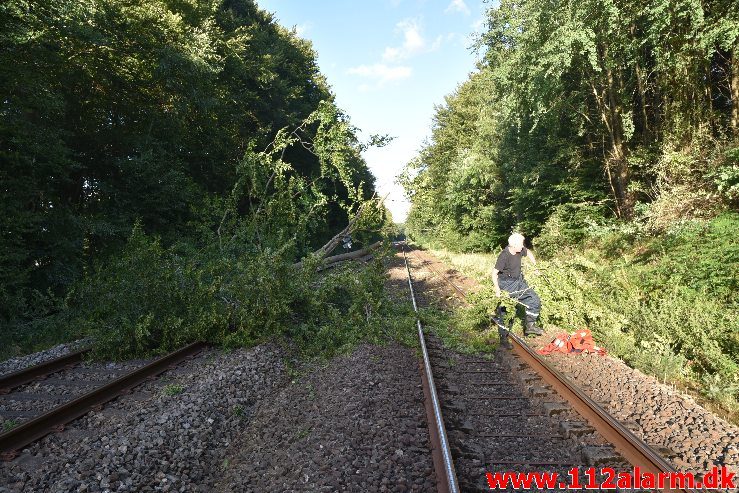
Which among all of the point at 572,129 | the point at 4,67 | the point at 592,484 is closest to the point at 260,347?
the point at 592,484

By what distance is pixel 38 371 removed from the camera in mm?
7012

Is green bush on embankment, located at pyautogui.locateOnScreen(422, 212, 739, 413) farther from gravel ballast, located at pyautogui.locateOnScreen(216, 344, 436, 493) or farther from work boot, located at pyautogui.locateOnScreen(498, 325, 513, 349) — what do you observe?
gravel ballast, located at pyautogui.locateOnScreen(216, 344, 436, 493)

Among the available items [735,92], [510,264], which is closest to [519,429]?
[510,264]

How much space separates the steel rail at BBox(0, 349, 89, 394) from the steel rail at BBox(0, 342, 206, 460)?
180 centimetres

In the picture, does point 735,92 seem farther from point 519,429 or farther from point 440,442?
point 440,442

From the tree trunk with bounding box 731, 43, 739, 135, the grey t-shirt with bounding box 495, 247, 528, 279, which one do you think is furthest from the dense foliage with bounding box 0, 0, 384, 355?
the tree trunk with bounding box 731, 43, 739, 135

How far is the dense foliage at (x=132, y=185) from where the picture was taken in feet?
28.8

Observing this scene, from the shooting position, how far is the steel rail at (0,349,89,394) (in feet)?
21.2

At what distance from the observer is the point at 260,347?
7.69 m

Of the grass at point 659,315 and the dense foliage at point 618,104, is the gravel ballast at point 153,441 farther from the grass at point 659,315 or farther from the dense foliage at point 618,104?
the dense foliage at point 618,104

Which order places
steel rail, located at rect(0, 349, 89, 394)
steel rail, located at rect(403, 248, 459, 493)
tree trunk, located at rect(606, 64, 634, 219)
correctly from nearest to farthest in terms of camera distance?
steel rail, located at rect(403, 248, 459, 493), steel rail, located at rect(0, 349, 89, 394), tree trunk, located at rect(606, 64, 634, 219)

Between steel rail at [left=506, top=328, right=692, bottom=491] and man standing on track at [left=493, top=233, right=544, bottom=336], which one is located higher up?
man standing on track at [left=493, top=233, right=544, bottom=336]

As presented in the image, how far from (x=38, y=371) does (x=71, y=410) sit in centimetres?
245

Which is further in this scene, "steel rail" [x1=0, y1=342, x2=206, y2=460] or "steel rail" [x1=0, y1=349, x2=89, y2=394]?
"steel rail" [x1=0, y1=349, x2=89, y2=394]
